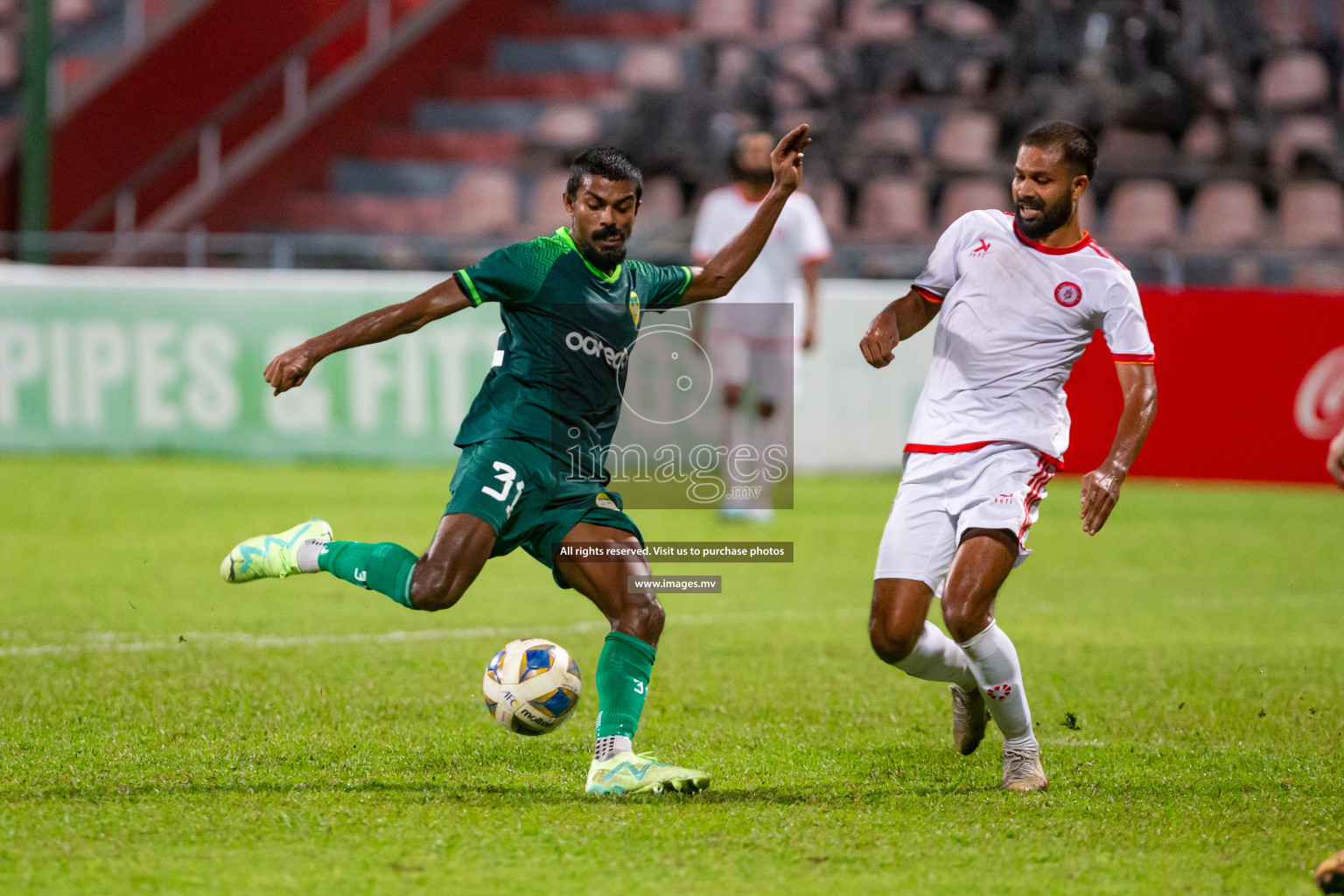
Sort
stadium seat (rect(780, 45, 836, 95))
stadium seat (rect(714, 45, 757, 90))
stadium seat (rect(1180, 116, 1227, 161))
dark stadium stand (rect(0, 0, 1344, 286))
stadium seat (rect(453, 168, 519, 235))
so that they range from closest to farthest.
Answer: dark stadium stand (rect(0, 0, 1344, 286))
stadium seat (rect(1180, 116, 1227, 161))
stadium seat (rect(453, 168, 519, 235))
stadium seat (rect(714, 45, 757, 90))
stadium seat (rect(780, 45, 836, 95))

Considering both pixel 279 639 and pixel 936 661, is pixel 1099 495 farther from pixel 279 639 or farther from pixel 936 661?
pixel 279 639

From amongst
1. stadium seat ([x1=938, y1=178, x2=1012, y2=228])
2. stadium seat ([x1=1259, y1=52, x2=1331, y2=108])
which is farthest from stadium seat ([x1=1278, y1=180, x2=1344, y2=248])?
stadium seat ([x1=938, y1=178, x2=1012, y2=228])

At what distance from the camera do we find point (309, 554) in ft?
16.1

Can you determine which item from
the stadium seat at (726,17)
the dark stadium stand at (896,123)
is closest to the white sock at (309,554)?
the dark stadium stand at (896,123)

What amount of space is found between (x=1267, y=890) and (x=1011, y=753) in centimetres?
116

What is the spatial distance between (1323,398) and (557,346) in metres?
9.31

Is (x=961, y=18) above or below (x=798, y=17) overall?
below

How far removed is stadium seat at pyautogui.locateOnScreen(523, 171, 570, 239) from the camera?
1786 centimetres

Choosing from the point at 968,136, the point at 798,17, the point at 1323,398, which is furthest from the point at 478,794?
the point at 798,17

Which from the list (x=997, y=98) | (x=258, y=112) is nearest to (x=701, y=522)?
(x=997, y=98)

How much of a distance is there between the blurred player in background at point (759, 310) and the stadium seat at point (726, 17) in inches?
412

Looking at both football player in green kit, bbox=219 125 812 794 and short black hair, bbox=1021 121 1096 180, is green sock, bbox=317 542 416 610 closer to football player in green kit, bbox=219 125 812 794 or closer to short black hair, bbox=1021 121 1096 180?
football player in green kit, bbox=219 125 812 794

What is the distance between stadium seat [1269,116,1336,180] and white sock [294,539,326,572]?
46.9 feet

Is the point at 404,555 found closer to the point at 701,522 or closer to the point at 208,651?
the point at 208,651
